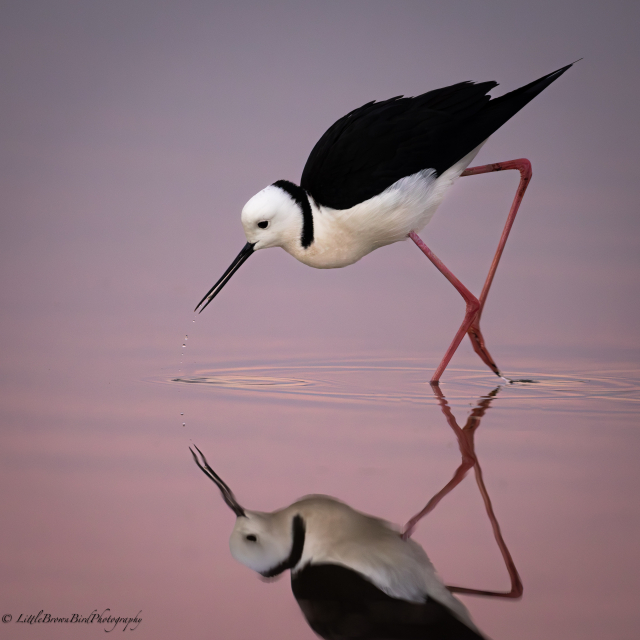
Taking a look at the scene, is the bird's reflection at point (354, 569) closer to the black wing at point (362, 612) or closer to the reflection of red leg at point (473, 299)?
the black wing at point (362, 612)

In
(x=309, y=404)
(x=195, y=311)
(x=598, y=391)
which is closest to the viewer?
(x=309, y=404)

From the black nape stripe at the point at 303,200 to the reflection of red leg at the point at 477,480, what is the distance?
76cm

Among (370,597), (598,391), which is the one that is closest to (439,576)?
(370,597)

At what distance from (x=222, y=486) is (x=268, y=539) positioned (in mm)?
297

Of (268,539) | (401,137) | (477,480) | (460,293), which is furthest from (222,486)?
(460,293)

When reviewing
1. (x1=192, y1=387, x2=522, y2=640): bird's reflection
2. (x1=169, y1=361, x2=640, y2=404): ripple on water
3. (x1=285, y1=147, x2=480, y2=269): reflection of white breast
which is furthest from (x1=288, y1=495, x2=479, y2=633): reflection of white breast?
(x1=285, y1=147, x2=480, y2=269): reflection of white breast

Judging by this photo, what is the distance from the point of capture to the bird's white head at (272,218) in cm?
295

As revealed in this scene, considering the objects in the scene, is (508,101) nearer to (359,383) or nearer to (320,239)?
(320,239)

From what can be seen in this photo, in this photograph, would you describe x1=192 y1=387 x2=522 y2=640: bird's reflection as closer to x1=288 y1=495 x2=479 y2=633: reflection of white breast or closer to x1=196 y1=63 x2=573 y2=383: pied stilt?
x1=288 y1=495 x2=479 y2=633: reflection of white breast

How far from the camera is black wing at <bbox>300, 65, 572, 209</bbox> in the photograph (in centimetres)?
288

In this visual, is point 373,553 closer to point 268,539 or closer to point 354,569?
point 354,569

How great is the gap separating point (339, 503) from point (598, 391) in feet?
4.88

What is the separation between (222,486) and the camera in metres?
1.98

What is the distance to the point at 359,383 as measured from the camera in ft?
10.1
